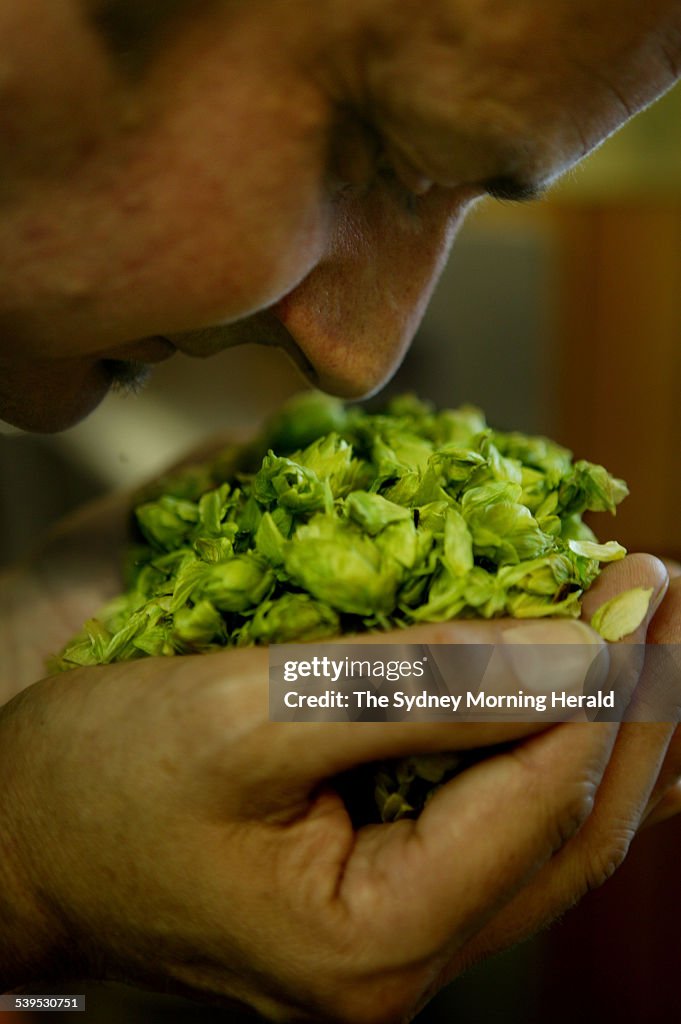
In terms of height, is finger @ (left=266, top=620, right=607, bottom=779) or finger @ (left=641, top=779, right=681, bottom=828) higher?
finger @ (left=266, top=620, right=607, bottom=779)

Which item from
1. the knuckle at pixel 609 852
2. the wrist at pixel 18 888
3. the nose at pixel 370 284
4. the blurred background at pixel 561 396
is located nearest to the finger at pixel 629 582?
the knuckle at pixel 609 852

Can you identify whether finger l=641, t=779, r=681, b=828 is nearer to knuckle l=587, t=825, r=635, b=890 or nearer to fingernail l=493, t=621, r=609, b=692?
knuckle l=587, t=825, r=635, b=890

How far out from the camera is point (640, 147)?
1772 millimetres

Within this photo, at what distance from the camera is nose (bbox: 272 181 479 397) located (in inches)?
25.9

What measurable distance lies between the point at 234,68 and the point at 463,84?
129 mm

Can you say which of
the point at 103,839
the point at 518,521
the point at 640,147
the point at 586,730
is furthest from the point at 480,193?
the point at 640,147

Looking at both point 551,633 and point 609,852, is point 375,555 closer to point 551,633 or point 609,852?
point 551,633

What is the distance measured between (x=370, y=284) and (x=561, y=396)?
1.12 m

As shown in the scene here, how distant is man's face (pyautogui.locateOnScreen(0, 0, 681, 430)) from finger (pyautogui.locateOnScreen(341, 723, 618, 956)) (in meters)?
0.32

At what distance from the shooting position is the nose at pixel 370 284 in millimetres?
658

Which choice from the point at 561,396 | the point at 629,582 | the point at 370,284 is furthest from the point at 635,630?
the point at 561,396

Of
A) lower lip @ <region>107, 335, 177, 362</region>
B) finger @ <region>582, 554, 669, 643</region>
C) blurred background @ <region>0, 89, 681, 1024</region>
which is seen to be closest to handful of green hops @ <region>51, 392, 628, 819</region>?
finger @ <region>582, 554, 669, 643</region>

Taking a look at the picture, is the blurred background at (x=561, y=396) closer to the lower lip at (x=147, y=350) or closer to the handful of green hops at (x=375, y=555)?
the lower lip at (x=147, y=350)

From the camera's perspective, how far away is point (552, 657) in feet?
1.61
